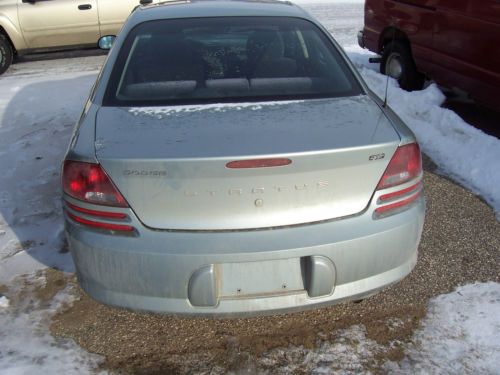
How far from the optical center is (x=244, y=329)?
264 centimetres

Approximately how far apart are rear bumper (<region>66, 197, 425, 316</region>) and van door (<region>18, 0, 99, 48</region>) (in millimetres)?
7279

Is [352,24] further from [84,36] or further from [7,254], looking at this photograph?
[7,254]

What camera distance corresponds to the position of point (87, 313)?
2.75 meters

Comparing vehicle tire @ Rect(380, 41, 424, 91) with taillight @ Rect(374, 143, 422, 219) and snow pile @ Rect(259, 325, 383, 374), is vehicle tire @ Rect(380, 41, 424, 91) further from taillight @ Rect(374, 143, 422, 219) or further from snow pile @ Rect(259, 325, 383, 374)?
snow pile @ Rect(259, 325, 383, 374)

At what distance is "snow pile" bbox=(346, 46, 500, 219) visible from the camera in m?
4.27

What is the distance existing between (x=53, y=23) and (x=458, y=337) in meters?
8.11

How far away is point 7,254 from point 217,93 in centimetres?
180

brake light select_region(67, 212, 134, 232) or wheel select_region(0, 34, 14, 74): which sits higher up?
brake light select_region(67, 212, 134, 232)

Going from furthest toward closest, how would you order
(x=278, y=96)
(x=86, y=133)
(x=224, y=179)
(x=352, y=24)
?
(x=352, y=24) → (x=278, y=96) → (x=86, y=133) → (x=224, y=179)

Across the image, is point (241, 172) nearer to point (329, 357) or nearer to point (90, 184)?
point (90, 184)

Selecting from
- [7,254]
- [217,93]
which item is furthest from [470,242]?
[7,254]

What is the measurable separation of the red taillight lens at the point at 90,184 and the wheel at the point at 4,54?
7100 millimetres

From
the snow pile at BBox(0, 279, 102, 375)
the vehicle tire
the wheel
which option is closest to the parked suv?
the wheel

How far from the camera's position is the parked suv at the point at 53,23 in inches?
328
